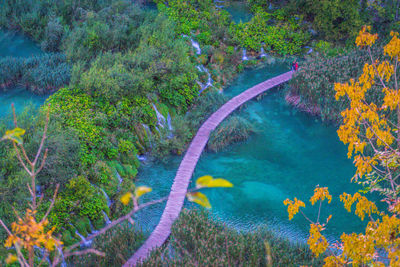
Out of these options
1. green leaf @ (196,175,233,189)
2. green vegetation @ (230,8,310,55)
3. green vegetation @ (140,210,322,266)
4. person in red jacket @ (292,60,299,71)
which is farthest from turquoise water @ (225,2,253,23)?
green leaf @ (196,175,233,189)

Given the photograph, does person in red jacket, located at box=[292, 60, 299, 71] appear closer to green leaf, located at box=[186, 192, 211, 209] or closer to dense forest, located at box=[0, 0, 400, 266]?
dense forest, located at box=[0, 0, 400, 266]

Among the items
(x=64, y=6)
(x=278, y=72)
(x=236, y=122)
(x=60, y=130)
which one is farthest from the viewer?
(x=64, y=6)

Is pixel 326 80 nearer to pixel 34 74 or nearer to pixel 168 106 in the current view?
pixel 168 106

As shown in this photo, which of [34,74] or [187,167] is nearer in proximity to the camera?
[187,167]

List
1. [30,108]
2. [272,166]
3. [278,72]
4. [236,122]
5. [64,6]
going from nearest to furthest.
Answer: [30,108]
[272,166]
[236,122]
[278,72]
[64,6]

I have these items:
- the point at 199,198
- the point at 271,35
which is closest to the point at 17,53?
the point at 271,35

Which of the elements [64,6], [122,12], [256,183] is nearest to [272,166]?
[256,183]

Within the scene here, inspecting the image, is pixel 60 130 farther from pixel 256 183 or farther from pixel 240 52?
pixel 240 52

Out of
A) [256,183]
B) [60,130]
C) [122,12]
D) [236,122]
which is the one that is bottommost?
[256,183]
